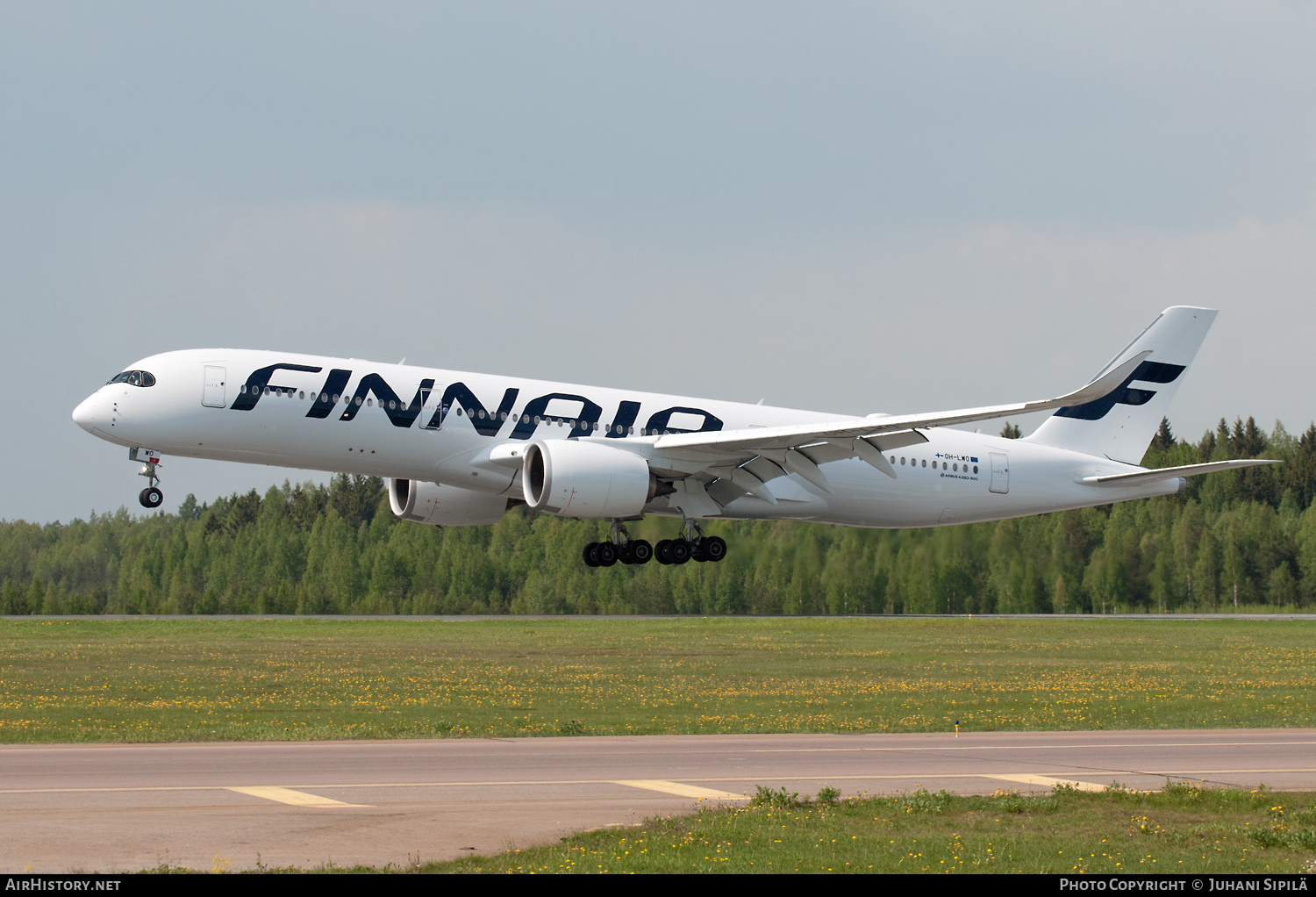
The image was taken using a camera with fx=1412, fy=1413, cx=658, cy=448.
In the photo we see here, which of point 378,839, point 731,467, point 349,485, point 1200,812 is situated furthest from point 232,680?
point 349,485

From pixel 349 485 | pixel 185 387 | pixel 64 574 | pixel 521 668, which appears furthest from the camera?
pixel 64 574

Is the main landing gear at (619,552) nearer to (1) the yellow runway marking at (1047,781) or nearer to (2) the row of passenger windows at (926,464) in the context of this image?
(2) the row of passenger windows at (926,464)

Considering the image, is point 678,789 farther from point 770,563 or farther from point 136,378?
point 770,563

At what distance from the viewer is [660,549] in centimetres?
4034

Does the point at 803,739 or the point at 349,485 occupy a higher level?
the point at 349,485

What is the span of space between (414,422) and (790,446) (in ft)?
32.4

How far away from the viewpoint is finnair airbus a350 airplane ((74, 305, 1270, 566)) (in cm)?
3488

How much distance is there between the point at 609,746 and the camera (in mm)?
29328

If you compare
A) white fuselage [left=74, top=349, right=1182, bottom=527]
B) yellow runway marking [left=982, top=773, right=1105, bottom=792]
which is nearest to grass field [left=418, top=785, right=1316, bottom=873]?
yellow runway marking [left=982, top=773, right=1105, bottom=792]

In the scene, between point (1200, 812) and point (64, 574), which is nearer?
point (1200, 812)

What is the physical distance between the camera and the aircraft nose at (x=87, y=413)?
34.8 meters
